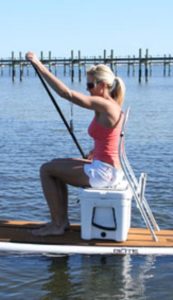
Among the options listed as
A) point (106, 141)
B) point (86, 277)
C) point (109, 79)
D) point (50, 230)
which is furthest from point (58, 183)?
point (109, 79)

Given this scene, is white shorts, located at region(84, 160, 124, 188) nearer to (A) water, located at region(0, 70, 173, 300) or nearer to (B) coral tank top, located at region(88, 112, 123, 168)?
(B) coral tank top, located at region(88, 112, 123, 168)

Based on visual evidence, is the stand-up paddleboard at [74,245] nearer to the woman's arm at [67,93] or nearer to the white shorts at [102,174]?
the white shorts at [102,174]

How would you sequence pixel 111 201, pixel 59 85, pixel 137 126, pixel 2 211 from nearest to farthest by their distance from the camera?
pixel 59 85 → pixel 111 201 → pixel 2 211 → pixel 137 126

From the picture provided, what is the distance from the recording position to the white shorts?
6977 mm

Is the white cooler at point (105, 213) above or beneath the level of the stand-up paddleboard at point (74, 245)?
above

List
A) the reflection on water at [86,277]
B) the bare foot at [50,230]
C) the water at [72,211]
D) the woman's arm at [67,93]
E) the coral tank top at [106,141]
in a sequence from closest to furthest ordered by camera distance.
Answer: the woman's arm at [67,93] < the reflection on water at [86,277] < the water at [72,211] < the coral tank top at [106,141] < the bare foot at [50,230]

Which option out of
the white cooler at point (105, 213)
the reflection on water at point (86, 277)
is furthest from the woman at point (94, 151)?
the reflection on water at point (86, 277)

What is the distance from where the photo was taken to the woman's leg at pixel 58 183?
23.4 feet

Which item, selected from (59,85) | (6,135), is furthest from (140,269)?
(6,135)

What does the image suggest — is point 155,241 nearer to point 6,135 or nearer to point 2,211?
point 2,211

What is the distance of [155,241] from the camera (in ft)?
23.6

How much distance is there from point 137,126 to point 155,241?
55.9ft

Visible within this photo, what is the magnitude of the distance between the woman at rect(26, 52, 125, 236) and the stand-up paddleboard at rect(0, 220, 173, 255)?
162 mm

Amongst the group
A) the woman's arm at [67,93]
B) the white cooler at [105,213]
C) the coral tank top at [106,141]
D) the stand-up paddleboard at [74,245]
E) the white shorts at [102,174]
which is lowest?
the stand-up paddleboard at [74,245]
